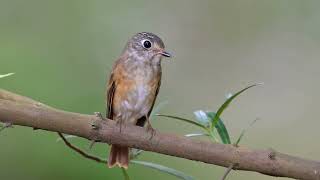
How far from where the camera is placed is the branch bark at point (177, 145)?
2400 mm

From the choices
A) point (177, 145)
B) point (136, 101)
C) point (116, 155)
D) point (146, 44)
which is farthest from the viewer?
point (146, 44)

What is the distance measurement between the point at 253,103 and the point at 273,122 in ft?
0.76

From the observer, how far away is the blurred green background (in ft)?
14.6

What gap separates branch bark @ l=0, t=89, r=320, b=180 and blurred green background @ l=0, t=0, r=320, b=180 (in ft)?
4.84

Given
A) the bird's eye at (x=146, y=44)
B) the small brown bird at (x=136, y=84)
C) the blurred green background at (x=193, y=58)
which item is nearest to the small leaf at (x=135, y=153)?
the small brown bird at (x=136, y=84)

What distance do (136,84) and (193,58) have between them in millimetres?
2215

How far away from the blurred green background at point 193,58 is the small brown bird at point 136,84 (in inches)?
16.6

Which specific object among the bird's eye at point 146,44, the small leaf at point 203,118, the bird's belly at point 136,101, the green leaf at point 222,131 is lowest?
the bird's belly at point 136,101

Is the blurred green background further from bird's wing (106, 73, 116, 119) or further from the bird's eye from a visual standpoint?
the bird's eye

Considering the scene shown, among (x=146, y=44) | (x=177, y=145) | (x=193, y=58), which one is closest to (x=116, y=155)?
(x=146, y=44)

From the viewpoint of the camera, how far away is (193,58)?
5.86 meters

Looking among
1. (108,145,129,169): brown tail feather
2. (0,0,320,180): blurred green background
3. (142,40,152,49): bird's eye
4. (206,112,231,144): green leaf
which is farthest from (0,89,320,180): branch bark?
(0,0,320,180): blurred green background

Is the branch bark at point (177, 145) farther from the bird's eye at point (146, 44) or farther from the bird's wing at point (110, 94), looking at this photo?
the bird's eye at point (146, 44)

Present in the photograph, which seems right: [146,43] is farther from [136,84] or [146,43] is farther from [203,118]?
[203,118]
